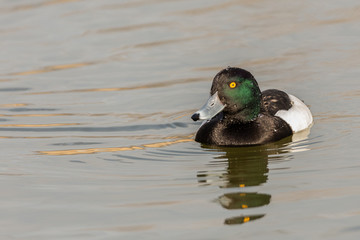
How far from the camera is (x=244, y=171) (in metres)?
8.98

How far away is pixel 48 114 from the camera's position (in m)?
12.3

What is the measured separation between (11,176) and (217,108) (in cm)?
265

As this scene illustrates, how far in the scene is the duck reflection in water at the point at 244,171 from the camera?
24.9 ft

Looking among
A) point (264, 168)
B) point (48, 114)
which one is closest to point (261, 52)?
point (48, 114)

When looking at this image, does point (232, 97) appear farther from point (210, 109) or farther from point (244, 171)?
point (244, 171)

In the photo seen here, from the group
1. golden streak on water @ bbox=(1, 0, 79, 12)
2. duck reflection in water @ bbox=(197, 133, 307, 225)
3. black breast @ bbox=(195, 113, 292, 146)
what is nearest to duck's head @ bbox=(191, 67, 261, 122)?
black breast @ bbox=(195, 113, 292, 146)

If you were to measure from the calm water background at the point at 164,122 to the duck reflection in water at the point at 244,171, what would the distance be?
0.02 m

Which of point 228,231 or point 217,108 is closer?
point 228,231

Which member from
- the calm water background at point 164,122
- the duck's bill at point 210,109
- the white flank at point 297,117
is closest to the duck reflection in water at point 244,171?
the calm water background at point 164,122

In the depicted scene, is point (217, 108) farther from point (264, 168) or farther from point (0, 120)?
point (0, 120)

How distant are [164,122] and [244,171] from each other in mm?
3018

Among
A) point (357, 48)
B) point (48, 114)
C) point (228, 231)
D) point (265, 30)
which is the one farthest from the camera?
point (265, 30)

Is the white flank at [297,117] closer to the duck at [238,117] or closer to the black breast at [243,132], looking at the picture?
the duck at [238,117]

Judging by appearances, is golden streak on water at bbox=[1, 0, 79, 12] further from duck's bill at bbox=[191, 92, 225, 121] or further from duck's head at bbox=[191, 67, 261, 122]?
duck's bill at bbox=[191, 92, 225, 121]
